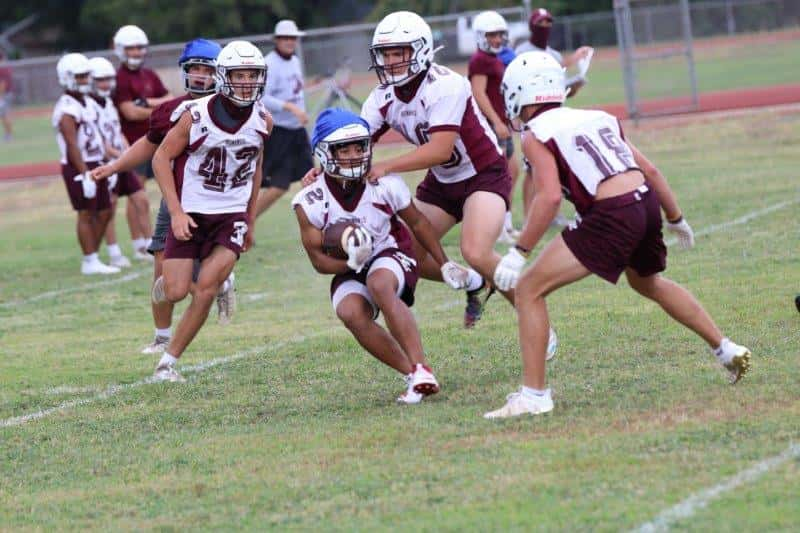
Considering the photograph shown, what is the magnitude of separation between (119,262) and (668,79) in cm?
1397

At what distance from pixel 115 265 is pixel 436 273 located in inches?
255

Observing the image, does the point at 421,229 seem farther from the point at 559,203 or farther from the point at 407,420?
the point at 559,203

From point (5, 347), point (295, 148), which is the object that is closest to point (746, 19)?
point (295, 148)

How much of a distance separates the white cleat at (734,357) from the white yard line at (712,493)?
3.34 feet

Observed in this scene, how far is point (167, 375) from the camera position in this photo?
8.15 metres

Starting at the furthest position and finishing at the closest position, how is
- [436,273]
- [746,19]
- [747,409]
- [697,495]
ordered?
[746,19] → [436,273] → [747,409] → [697,495]

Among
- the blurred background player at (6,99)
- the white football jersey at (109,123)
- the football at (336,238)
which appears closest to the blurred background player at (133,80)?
the white football jersey at (109,123)

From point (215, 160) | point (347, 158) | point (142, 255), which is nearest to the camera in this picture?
point (347, 158)

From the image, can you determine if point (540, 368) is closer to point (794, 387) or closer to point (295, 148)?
point (794, 387)

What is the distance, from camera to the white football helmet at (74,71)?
44.9 ft

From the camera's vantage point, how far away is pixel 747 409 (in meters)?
6.22

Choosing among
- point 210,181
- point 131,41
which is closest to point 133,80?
point 131,41

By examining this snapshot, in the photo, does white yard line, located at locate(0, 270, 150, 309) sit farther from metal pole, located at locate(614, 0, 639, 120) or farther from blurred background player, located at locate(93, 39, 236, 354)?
metal pole, located at locate(614, 0, 639, 120)

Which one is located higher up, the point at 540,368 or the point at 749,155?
the point at 540,368
